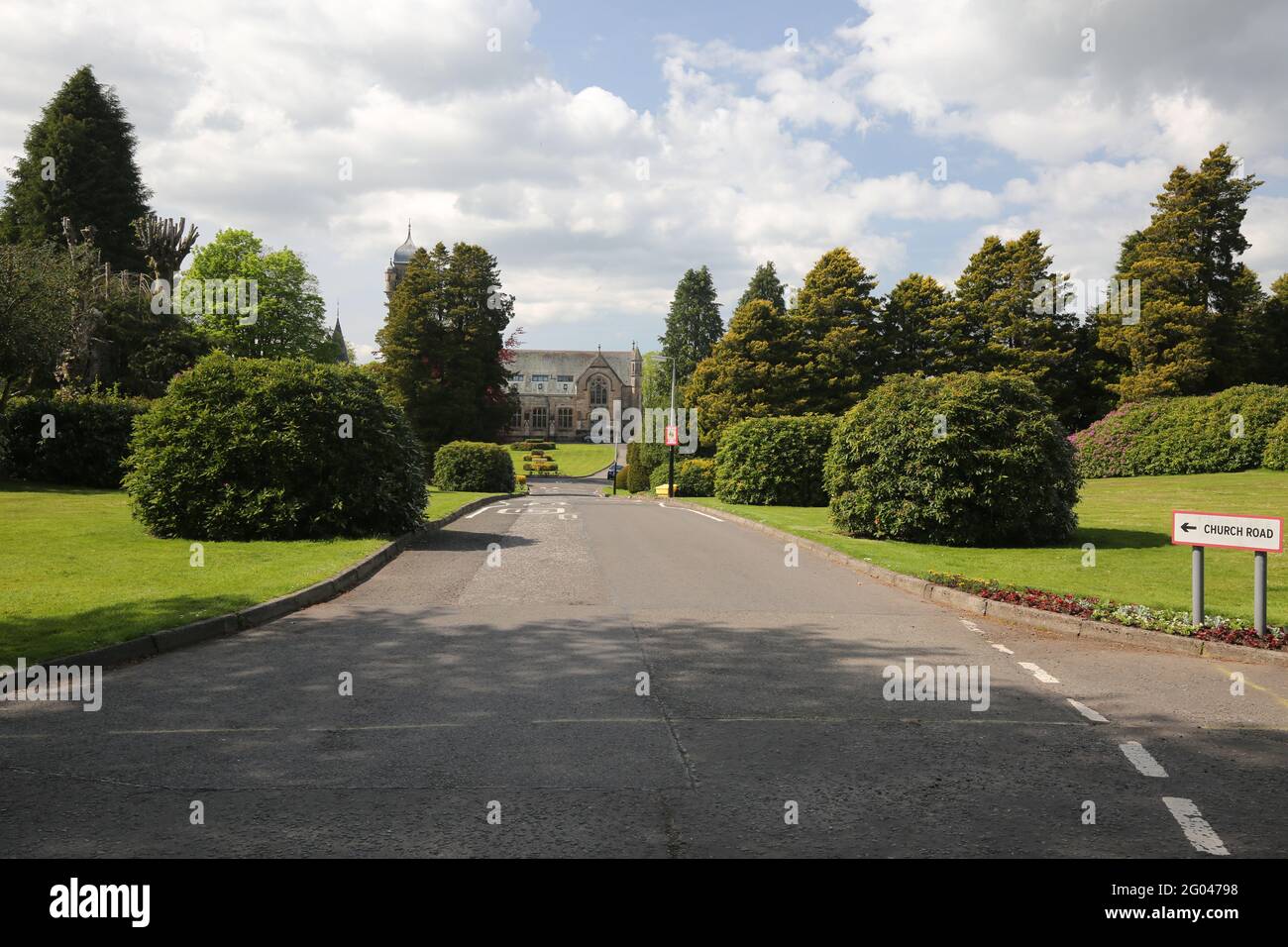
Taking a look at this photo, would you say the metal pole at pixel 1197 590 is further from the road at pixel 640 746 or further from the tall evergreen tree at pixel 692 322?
the tall evergreen tree at pixel 692 322

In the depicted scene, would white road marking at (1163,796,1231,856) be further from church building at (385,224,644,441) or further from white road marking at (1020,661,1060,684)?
church building at (385,224,644,441)

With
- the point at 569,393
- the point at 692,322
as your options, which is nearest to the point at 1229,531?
the point at 692,322

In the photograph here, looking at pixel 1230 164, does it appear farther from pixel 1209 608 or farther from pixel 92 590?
pixel 92 590

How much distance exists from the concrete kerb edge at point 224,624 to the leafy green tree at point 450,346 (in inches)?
1781

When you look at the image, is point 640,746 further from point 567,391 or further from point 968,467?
point 567,391

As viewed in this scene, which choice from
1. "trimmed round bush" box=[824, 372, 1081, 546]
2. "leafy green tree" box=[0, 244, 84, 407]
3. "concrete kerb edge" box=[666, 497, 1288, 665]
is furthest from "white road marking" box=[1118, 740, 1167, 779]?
"leafy green tree" box=[0, 244, 84, 407]

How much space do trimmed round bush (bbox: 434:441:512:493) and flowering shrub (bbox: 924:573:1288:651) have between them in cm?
3093

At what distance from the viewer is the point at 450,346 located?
59.2m

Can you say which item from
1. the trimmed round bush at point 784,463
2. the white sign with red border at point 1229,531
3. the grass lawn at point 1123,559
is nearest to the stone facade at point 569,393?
the trimmed round bush at point 784,463

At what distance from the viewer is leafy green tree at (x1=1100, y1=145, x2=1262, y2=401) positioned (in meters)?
41.5

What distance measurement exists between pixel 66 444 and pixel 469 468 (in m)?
15.6

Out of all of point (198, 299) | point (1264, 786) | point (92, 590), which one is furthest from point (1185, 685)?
point (198, 299)

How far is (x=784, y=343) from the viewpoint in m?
51.5

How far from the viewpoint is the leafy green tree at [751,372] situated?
50469 millimetres
